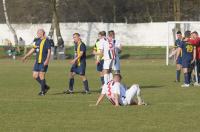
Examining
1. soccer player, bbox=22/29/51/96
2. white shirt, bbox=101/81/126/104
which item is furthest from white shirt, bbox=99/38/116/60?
white shirt, bbox=101/81/126/104

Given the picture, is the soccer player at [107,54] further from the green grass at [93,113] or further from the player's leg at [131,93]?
the player's leg at [131,93]

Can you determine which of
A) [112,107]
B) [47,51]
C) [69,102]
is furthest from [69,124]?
[47,51]

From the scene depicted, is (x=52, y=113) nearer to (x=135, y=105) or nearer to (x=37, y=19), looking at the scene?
(x=135, y=105)

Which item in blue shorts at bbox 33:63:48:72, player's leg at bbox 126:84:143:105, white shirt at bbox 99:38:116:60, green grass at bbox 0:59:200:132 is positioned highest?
white shirt at bbox 99:38:116:60

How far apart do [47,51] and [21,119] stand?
7.48 m

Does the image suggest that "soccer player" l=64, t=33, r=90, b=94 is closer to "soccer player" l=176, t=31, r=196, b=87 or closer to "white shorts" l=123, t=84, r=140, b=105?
"soccer player" l=176, t=31, r=196, b=87

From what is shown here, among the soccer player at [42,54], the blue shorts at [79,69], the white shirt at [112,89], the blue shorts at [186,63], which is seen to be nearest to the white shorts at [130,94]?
the white shirt at [112,89]

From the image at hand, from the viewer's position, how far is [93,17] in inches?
3342

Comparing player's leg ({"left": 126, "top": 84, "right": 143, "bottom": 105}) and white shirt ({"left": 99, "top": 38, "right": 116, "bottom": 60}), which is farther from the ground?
white shirt ({"left": 99, "top": 38, "right": 116, "bottom": 60})

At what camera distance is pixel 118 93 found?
60.0ft

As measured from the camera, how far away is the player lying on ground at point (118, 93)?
18.2 m

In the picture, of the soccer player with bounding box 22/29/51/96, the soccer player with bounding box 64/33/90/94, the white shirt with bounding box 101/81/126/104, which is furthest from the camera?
the soccer player with bounding box 64/33/90/94

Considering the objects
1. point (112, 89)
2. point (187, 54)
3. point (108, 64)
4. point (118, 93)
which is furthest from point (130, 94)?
point (187, 54)

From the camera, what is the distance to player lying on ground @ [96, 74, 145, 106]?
1820cm
